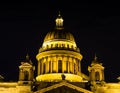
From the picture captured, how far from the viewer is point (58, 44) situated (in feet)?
276

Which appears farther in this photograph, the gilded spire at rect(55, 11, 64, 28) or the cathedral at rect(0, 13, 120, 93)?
the gilded spire at rect(55, 11, 64, 28)

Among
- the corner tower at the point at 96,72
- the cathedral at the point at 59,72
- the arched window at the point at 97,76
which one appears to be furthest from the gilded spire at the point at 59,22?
the arched window at the point at 97,76

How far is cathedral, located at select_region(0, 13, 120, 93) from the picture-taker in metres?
69.1

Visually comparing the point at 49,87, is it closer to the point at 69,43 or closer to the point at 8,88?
the point at 8,88

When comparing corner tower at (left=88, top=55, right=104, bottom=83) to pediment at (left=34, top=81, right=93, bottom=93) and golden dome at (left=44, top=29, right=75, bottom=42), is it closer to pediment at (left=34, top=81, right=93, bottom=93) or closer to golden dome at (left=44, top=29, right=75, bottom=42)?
pediment at (left=34, top=81, right=93, bottom=93)

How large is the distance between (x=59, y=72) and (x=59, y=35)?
806cm

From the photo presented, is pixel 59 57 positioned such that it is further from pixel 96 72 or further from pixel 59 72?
pixel 96 72

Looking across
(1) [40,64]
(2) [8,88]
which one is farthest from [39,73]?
(2) [8,88]

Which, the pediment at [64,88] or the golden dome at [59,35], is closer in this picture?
the pediment at [64,88]

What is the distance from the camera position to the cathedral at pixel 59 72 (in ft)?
227

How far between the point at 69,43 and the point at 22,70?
1622cm

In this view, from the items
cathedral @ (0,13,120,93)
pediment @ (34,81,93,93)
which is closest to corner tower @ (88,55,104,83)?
cathedral @ (0,13,120,93)

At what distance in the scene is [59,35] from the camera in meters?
84.4

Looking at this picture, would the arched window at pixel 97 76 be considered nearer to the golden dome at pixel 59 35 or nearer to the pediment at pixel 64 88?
the pediment at pixel 64 88
